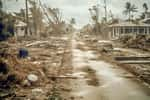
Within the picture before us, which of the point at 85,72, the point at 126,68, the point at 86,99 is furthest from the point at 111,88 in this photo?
the point at 126,68

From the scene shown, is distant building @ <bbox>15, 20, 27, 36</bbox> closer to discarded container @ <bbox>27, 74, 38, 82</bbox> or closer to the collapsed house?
the collapsed house

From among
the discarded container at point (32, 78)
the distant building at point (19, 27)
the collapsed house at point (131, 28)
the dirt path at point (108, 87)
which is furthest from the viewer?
the collapsed house at point (131, 28)

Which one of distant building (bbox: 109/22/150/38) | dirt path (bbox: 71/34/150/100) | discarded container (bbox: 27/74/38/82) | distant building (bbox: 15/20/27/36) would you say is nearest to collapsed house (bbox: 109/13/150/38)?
distant building (bbox: 109/22/150/38)

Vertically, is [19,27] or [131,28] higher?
[19,27]

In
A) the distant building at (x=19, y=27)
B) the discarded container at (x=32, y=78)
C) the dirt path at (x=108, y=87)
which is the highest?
the distant building at (x=19, y=27)

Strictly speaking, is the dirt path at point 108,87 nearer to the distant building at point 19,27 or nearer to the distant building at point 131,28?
the distant building at point 19,27

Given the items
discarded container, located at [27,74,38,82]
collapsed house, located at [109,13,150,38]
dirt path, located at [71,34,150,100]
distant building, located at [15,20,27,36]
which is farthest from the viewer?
collapsed house, located at [109,13,150,38]

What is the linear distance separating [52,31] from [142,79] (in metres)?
85.8

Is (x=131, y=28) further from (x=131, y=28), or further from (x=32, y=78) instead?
(x=32, y=78)

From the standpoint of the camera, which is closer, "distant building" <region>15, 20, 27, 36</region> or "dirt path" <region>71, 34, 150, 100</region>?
"dirt path" <region>71, 34, 150, 100</region>

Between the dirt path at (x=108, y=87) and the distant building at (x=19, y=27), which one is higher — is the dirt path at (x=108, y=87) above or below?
below

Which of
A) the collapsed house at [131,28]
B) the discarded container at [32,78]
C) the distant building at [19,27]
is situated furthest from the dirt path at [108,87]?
the collapsed house at [131,28]

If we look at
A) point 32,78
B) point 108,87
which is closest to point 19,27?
point 32,78

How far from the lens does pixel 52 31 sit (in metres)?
101
